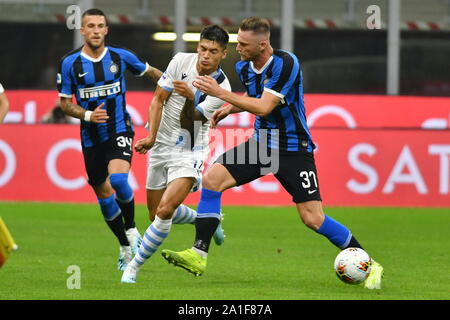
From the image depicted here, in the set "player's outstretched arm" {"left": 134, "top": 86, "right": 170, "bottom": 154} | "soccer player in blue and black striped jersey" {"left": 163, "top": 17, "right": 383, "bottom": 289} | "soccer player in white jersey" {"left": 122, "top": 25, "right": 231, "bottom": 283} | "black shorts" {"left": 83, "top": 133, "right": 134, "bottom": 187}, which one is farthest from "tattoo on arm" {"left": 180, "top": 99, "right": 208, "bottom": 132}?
"black shorts" {"left": 83, "top": 133, "right": 134, "bottom": 187}

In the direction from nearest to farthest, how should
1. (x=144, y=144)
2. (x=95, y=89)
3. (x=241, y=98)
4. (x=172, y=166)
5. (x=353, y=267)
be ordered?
(x=241, y=98) → (x=353, y=267) → (x=144, y=144) → (x=172, y=166) → (x=95, y=89)

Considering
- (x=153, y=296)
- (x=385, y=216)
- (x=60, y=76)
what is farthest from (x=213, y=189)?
(x=385, y=216)

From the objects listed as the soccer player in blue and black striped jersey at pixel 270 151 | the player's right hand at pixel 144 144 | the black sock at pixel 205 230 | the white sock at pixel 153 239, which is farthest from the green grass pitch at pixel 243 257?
the player's right hand at pixel 144 144

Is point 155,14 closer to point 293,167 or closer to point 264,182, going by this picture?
point 264,182

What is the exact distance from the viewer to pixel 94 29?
10.5 metres

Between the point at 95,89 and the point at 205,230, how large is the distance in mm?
2235

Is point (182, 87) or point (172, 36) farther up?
point (182, 87)

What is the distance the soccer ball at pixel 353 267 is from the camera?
8664 mm

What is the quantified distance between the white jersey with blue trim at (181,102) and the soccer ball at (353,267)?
5.60 feet

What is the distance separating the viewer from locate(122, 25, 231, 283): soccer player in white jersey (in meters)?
8.98

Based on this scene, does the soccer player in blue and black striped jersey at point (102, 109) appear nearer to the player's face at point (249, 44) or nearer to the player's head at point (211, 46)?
the player's head at point (211, 46)

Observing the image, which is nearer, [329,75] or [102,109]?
[102,109]

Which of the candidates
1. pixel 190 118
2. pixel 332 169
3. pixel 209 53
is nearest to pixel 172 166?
pixel 190 118

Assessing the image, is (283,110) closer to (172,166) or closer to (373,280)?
(172,166)
